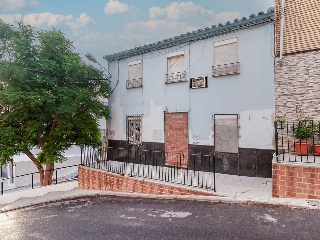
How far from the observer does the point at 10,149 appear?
40.6 ft

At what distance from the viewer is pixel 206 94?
38.2ft

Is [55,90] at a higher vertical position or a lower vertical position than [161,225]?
higher

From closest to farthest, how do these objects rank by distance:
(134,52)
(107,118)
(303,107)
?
(303,107)
(134,52)
(107,118)

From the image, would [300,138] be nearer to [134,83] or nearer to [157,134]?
[157,134]

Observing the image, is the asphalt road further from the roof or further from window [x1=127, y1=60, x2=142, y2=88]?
window [x1=127, y1=60, x2=142, y2=88]

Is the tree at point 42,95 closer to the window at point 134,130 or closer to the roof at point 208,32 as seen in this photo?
the window at point 134,130

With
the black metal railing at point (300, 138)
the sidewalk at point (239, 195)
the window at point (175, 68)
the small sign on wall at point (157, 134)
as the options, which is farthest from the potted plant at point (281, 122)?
the small sign on wall at point (157, 134)

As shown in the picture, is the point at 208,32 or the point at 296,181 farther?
the point at 208,32

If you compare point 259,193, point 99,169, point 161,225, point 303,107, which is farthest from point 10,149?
point 303,107

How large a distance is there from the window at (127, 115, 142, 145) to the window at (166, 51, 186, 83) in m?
3.08

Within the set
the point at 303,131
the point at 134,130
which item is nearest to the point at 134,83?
the point at 134,130

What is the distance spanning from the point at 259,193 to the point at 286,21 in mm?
7927

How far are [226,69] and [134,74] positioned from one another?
19.1 feet

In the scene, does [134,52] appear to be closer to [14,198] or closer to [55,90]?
[55,90]
